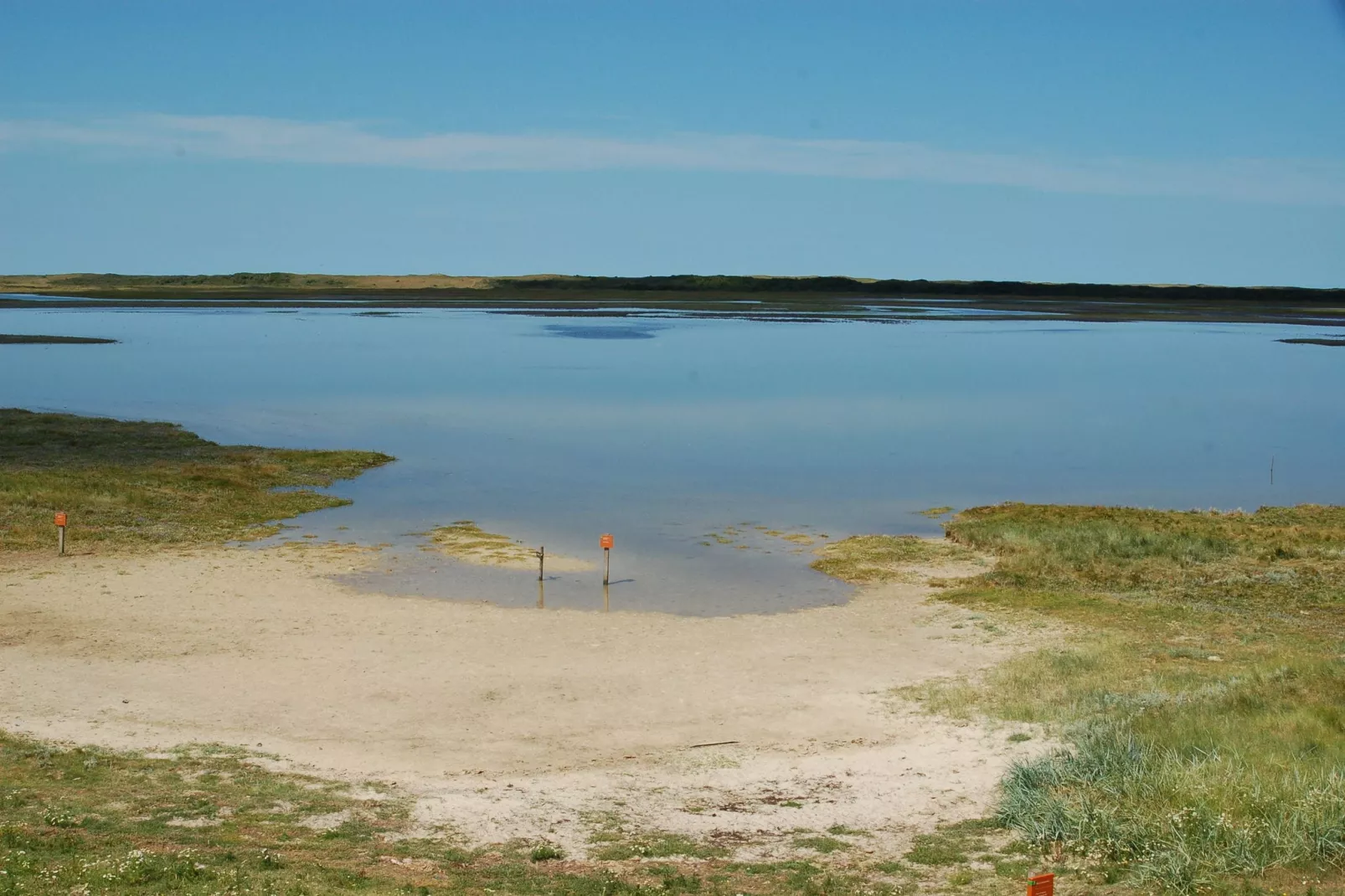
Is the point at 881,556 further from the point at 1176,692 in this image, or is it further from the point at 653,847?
the point at 653,847

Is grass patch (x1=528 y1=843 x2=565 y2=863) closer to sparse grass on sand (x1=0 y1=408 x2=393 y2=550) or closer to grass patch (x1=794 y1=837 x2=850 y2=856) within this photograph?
grass patch (x1=794 y1=837 x2=850 y2=856)

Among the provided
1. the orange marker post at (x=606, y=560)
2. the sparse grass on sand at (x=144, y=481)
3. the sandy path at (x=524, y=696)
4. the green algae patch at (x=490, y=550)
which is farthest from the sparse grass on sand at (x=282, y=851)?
the sparse grass on sand at (x=144, y=481)

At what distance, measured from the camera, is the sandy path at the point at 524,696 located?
1479 cm

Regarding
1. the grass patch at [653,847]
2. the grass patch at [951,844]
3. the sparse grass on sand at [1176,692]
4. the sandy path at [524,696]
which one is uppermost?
the sparse grass on sand at [1176,692]

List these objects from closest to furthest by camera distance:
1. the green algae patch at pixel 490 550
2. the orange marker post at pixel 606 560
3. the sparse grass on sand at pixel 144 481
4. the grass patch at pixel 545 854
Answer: the grass patch at pixel 545 854
the orange marker post at pixel 606 560
the green algae patch at pixel 490 550
the sparse grass on sand at pixel 144 481

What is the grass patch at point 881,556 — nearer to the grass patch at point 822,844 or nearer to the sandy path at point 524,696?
the sandy path at point 524,696

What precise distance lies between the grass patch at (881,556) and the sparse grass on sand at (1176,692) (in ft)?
3.24

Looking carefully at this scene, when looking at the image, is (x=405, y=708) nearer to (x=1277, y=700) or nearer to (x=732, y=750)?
(x=732, y=750)

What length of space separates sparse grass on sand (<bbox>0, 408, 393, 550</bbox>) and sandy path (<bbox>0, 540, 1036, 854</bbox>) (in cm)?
356

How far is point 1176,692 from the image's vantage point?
1789cm

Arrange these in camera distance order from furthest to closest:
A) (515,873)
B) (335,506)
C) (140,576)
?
(335,506) → (140,576) → (515,873)

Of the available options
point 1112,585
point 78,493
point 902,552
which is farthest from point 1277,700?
point 78,493

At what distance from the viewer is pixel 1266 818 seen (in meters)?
12.5

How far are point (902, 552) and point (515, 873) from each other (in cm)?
1906
